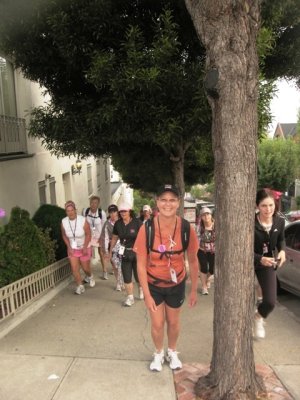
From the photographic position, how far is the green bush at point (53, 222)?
796cm

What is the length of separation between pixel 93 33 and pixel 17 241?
3153mm

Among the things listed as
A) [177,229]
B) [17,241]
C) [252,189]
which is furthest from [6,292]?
[252,189]

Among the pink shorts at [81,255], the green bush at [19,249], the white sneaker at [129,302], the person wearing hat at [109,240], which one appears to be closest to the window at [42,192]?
the person wearing hat at [109,240]

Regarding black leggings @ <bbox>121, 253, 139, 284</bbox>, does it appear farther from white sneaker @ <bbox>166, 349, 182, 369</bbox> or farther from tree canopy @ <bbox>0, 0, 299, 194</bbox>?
white sneaker @ <bbox>166, 349, 182, 369</bbox>

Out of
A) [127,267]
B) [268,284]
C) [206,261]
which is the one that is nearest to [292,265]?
[206,261]

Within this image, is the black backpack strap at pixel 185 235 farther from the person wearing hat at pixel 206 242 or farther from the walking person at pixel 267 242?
the person wearing hat at pixel 206 242

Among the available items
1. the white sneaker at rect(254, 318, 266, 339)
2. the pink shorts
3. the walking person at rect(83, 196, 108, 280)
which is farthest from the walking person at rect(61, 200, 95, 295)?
the white sneaker at rect(254, 318, 266, 339)

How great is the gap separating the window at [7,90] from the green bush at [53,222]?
6.88ft

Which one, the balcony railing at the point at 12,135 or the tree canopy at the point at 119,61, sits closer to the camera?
the tree canopy at the point at 119,61

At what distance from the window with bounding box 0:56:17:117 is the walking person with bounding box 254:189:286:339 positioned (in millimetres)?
5815

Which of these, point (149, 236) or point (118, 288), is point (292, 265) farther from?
point (149, 236)

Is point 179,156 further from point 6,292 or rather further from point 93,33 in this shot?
point 6,292

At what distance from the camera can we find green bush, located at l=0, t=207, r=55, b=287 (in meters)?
5.38

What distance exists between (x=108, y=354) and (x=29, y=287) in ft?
6.24
